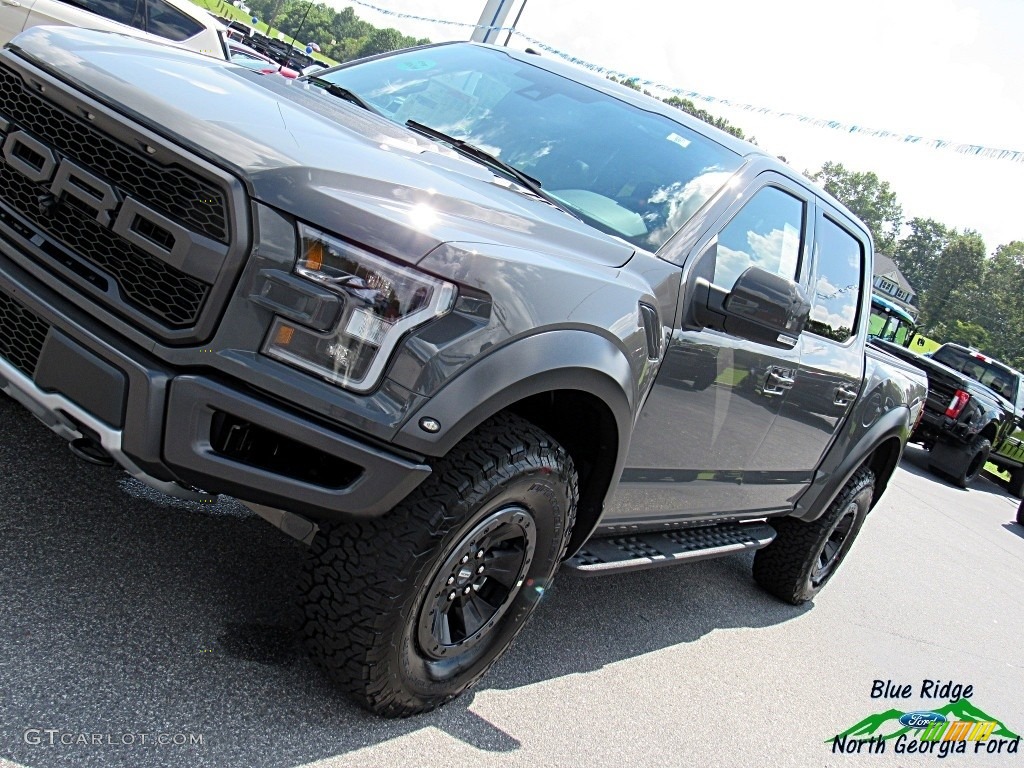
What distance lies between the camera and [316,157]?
220cm

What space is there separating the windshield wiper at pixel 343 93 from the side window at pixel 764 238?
1.34 meters

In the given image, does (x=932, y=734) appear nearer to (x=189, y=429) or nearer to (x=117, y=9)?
(x=189, y=429)

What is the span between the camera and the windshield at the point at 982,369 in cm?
1681

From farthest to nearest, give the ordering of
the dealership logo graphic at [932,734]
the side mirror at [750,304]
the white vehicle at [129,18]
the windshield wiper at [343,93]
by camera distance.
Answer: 1. the white vehicle at [129,18]
2. the dealership logo graphic at [932,734]
3. the windshield wiper at [343,93]
4. the side mirror at [750,304]

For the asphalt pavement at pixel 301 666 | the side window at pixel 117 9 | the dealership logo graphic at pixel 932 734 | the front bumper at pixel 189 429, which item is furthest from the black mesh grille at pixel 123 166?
the side window at pixel 117 9

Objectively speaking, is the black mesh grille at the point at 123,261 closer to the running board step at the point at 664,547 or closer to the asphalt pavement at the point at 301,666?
the asphalt pavement at the point at 301,666

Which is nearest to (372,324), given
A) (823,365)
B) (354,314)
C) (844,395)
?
(354,314)

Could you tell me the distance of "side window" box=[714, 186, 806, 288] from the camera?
3.28 metres

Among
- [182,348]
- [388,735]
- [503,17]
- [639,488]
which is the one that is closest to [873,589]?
[639,488]

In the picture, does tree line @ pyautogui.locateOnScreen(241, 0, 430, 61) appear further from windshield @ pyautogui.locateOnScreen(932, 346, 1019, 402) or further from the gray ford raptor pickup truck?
the gray ford raptor pickup truck

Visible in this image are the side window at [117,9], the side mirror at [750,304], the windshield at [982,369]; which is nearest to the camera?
the side mirror at [750,304]

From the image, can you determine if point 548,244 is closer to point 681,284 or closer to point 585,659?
point 681,284

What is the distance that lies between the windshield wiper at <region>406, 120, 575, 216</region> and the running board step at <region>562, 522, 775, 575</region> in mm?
1146

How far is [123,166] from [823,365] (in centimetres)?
292
